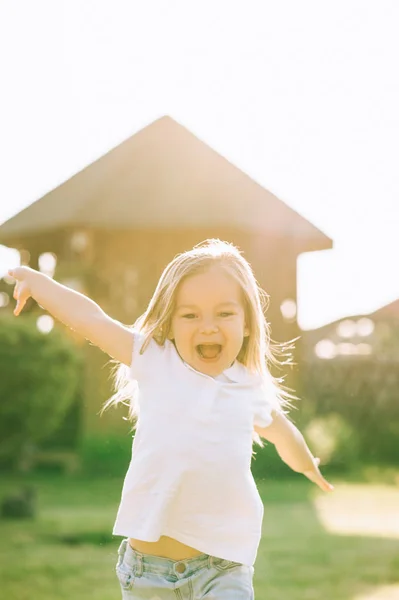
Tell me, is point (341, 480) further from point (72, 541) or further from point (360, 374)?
point (72, 541)

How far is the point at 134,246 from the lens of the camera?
1532cm

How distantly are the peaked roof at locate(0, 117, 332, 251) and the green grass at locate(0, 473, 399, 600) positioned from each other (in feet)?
15.0

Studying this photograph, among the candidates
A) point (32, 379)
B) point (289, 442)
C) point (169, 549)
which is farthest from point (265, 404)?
point (32, 379)

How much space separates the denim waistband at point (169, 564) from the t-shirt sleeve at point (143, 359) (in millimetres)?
546

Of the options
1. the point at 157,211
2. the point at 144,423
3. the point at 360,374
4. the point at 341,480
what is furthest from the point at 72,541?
the point at 360,374

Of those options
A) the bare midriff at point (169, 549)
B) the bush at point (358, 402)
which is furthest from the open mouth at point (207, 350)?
the bush at point (358, 402)

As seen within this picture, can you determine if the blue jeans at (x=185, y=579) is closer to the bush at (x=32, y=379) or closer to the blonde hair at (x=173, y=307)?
the blonde hair at (x=173, y=307)

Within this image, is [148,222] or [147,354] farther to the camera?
[148,222]

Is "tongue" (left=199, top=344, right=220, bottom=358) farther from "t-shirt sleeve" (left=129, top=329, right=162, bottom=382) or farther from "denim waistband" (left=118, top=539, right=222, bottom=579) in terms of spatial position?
"denim waistband" (left=118, top=539, right=222, bottom=579)

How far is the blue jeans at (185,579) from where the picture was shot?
2887 mm

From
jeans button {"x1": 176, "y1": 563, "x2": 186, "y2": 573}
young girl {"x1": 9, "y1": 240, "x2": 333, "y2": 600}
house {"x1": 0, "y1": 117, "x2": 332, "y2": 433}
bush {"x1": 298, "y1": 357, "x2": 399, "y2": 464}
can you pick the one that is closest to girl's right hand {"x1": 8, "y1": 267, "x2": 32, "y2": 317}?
young girl {"x1": 9, "y1": 240, "x2": 333, "y2": 600}

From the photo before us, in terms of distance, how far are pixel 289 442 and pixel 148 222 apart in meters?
11.2

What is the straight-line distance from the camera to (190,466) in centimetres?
299

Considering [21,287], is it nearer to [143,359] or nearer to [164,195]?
[143,359]
